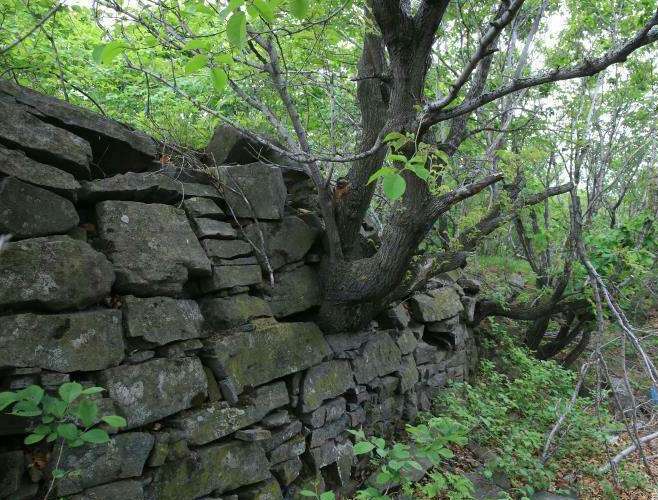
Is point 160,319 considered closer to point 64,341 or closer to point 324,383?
point 64,341

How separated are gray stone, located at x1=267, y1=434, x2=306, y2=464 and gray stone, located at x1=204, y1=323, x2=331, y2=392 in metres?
0.59

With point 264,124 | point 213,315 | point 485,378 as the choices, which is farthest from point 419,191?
point 485,378

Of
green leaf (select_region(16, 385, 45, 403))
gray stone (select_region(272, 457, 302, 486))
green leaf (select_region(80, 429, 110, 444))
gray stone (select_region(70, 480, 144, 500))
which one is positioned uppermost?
green leaf (select_region(16, 385, 45, 403))

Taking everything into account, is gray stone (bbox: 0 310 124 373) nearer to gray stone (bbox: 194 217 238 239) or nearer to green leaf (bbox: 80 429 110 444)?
green leaf (bbox: 80 429 110 444)

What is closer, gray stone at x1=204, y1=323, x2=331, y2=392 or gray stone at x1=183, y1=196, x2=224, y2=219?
gray stone at x1=204, y1=323, x2=331, y2=392

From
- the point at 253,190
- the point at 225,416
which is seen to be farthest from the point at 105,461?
the point at 253,190

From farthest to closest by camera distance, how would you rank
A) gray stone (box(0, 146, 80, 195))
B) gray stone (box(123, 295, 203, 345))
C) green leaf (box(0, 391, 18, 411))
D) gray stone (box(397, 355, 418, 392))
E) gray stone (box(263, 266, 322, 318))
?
gray stone (box(397, 355, 418, 392)) < gray stone (box(263, 266, 322, 318)) < gray stone (box(123, 295, 203, 345)) < gray stone (box(0, 146, 80, 195)) < green leaf (box(0, 391, 18, 411))

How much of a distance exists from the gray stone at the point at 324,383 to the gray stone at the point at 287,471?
0.45 meters

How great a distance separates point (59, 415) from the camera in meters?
2.28

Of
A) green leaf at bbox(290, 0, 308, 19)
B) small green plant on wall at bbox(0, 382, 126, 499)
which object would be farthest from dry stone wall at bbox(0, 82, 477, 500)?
green leaf at bbox(290, 0, 308, 19)

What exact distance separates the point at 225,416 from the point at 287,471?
87 centimetres

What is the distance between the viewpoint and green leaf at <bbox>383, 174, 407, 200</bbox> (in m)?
1.93

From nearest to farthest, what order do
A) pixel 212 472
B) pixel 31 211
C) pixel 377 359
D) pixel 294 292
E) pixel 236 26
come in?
1. pixel 236 26
2. pixel 31 211
3. pixel 212 472
4. pixel 294 292
5. pixel 377 359

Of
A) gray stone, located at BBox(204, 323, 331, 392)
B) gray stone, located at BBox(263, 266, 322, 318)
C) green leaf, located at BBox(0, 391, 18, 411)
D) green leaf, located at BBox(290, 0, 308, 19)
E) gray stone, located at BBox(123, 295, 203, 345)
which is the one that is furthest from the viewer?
gray stone, located at BBox(263, 266, 322, 318)
